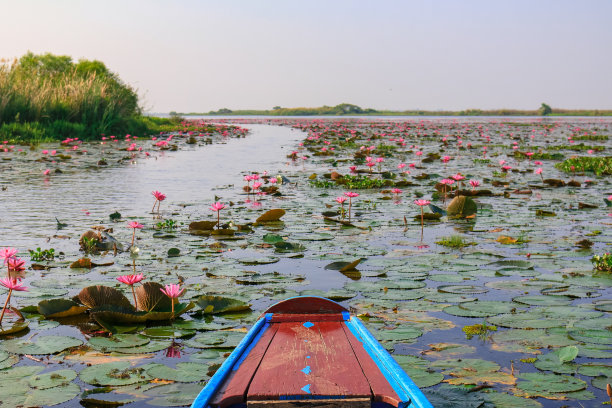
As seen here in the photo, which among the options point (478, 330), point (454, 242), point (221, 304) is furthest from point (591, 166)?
point (221, 304)

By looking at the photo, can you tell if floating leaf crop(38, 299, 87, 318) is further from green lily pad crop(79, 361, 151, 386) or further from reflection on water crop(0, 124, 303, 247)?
reflection on water crop(0, 124, 303, 247)

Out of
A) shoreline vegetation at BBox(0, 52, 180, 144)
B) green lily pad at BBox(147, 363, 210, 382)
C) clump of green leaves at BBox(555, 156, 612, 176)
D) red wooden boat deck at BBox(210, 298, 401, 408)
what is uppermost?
shoreline vegetation at BBox(0, 52, 180, 144)

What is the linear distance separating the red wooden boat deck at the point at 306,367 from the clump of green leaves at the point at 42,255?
2796 mm

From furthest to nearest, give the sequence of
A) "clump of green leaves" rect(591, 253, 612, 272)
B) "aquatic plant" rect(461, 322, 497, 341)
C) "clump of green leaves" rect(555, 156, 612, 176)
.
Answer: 1. "clump of green leaves" rect(555, 156, 612, 176)
2. "clump of green leaves" rect(591, 253, 612, 272)
3. "aquatic plant" rect(461, 322, 497, 341)

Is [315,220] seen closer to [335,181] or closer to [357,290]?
[357,290]

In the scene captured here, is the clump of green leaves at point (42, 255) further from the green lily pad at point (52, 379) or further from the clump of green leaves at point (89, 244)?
the green lily pad at point (52, 379)

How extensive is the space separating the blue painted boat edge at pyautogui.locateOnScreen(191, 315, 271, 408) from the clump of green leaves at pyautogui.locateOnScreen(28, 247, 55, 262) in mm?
2811

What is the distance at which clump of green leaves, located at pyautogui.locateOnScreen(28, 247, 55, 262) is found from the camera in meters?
4.73

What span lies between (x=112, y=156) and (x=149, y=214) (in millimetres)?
9215

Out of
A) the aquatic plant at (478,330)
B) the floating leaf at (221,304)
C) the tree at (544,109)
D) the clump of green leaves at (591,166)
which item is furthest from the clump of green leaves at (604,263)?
the tree at (544,109)

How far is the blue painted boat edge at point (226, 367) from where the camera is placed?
1837 millimetres

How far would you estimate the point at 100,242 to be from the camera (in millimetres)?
5238

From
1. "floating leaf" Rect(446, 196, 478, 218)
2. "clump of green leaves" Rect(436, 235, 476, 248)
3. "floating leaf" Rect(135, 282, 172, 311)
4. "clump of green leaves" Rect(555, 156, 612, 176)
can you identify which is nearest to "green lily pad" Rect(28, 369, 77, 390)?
"floating leaf" Rect(135, 282, 172, 311)

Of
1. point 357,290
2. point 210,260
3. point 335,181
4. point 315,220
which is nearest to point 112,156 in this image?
point 335,181
